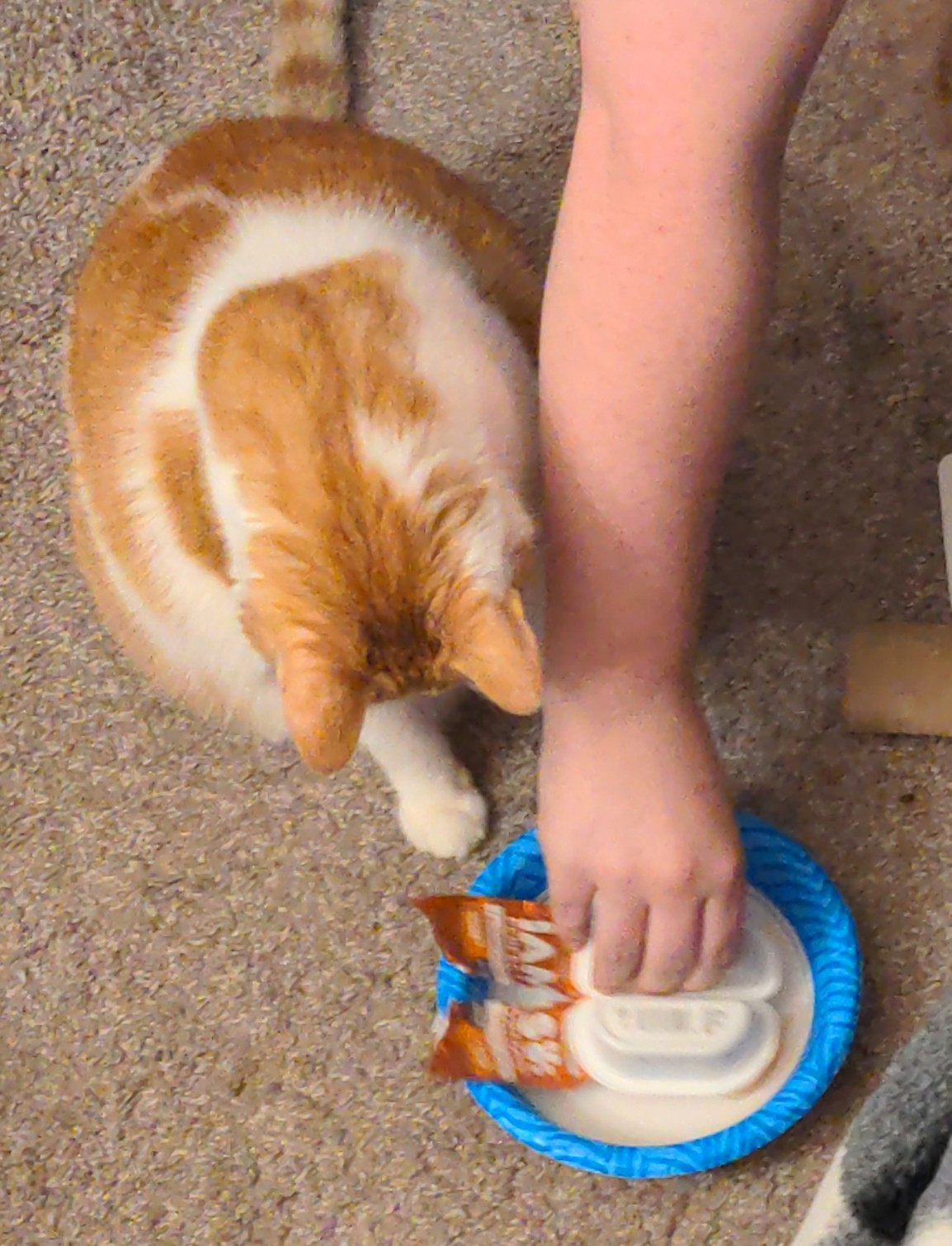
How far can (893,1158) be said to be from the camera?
0.57 meters

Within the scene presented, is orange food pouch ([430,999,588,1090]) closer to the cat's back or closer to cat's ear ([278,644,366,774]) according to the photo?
cat's ear ([278,644,366,774])

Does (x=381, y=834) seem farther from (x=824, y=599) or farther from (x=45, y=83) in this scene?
(x=45, y=83)

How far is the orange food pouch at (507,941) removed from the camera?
931 mm

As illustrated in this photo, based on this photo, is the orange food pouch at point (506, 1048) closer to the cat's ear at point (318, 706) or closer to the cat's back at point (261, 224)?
the cat's ear at point (318, 706)

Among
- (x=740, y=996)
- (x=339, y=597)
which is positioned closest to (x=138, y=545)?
(x=339, y=597)

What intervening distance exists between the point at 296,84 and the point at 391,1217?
39.4 inches

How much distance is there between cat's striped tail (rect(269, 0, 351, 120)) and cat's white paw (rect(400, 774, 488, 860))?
63 cm

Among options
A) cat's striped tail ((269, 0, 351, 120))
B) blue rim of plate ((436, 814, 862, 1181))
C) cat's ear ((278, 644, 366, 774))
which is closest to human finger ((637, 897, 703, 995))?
blue rim of plate ((436, 814, 862, 1181))

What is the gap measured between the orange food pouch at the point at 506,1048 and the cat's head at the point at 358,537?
0.35 metres

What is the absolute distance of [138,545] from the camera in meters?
0.86

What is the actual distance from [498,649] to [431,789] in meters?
0.44

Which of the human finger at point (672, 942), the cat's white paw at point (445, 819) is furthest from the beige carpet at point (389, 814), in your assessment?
the human finger at point (672, 942)

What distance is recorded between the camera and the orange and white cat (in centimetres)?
62

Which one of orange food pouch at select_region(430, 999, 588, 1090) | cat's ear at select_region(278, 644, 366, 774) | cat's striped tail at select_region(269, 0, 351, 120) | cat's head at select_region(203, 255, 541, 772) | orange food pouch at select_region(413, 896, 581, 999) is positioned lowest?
orange food pouch at select_region(430, 999, 588, 1090)
